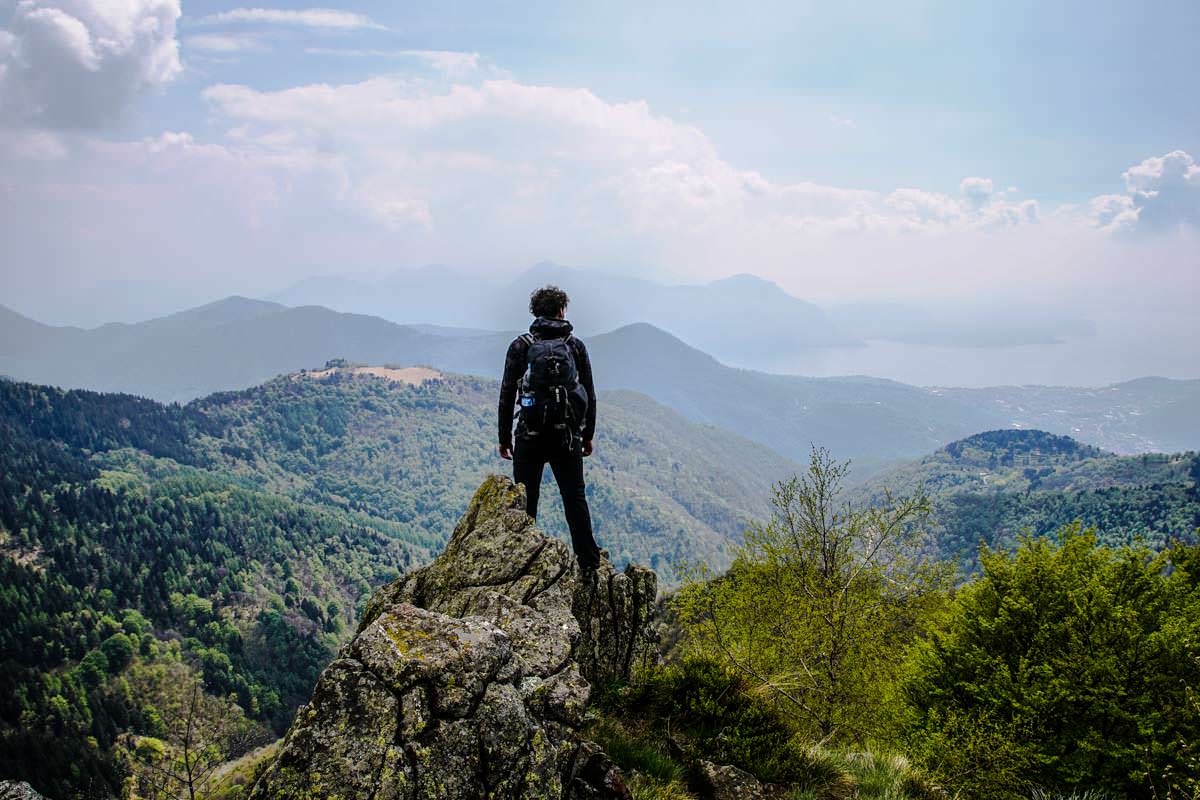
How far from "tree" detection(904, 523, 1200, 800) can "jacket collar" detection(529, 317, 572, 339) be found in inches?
343

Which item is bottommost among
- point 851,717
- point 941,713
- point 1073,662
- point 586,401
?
Result: point 851,717

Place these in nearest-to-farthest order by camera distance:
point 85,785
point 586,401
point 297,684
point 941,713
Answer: point 586,401
point 941,713
point 85,785
point 297,684

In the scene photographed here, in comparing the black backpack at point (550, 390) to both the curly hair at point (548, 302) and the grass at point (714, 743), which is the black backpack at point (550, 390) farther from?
the grass at point (714, 743)

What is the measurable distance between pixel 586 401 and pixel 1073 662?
12.4 m

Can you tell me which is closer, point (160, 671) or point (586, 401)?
point (586, 401)

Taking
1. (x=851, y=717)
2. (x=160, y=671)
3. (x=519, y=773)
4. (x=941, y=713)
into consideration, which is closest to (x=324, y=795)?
(x=519, y=773)

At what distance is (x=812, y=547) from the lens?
22.2 m

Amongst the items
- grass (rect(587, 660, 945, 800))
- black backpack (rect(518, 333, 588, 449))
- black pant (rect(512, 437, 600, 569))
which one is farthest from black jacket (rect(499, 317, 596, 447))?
grass (rect(587, 660, 945, 800))

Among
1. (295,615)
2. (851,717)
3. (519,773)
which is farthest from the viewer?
(295,615)

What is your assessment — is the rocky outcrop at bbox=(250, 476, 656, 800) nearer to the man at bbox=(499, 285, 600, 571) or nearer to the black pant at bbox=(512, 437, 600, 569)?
the black pant at bbox=(512, 437, 600, 569)

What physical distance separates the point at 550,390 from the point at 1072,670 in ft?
43.5

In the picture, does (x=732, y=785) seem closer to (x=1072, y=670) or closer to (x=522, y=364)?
(x=522, y=364)

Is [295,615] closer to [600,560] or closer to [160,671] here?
[160,671]

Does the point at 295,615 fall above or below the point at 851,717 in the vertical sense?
below
